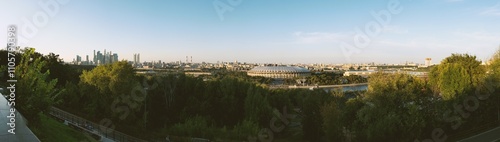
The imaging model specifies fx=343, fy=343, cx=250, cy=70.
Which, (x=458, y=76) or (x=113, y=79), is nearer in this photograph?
(x=458, y=76)

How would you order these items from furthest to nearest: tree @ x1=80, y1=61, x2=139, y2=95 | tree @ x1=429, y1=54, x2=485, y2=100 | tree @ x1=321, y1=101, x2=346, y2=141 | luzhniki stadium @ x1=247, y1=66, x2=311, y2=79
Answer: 1. luzhniki stadium @ x1=247, y1=66, x2=311, y2=79
2. tree @ x1=80, y1=61, x2=139, y2=95
3. tree @ x1=429, y1=54, x2=485, y2=100
4. tree @ x1=321, y1=101, x2=346, y2=141

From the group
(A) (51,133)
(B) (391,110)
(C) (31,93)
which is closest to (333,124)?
(B) (391,110)

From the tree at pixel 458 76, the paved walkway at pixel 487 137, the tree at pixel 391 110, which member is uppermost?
the tree at pixel 458 76

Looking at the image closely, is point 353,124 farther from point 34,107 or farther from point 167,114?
point 34,107

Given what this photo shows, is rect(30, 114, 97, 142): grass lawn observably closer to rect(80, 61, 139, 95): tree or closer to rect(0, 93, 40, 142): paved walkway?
rect(0, 93, 40, 142): paved walkway

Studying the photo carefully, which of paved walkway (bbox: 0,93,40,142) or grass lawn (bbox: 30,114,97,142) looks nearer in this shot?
paved walkway (bbox: 0,93,40,142)

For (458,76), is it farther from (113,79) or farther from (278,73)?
(278,73)

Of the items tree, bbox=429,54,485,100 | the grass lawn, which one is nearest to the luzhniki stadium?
tree, bbox=429,54,485,100

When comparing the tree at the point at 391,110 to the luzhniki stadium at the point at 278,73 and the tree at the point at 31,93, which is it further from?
the luzhniki stadium at the point at 278,73

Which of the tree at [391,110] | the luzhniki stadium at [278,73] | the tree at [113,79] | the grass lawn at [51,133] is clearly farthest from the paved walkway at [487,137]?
the luzhniki stadium at [278,73]

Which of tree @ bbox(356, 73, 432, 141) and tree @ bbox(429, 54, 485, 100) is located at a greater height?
tree @ bbox(429, 54, 485, 100)
